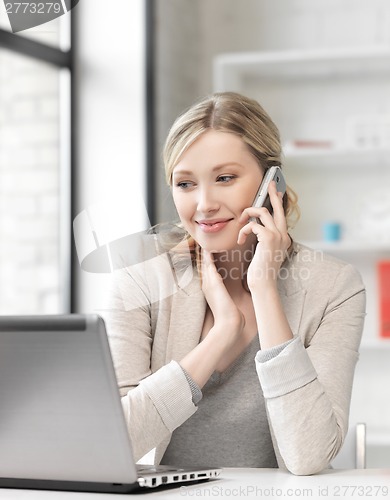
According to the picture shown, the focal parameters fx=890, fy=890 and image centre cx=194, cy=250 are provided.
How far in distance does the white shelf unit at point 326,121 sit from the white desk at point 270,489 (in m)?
1.98

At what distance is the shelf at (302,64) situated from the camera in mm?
3180

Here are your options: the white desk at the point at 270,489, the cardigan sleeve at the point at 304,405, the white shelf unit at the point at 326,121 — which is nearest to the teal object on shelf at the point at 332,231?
the white shelf unit at the point at 326,121

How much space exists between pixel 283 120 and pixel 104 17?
80cm

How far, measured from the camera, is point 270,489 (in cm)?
122

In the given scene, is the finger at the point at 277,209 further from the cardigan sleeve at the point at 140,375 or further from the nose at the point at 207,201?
the cardigan sleeve at the point at 140,375

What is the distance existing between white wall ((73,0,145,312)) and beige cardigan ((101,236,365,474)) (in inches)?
60.9

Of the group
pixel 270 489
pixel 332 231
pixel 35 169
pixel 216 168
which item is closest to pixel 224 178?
pixel 216 168

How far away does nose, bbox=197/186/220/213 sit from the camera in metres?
1.71

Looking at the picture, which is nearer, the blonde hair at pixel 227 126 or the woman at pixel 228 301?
the woman at pixel 228 301

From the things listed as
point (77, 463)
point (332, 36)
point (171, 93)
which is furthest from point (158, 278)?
point (332, 36)

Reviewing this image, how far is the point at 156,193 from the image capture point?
3.41 m

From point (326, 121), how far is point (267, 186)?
1789 millimetres

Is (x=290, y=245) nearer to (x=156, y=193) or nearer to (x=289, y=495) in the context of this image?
(x=289, y=495)

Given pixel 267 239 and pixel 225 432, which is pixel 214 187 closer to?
pixel 267 239
